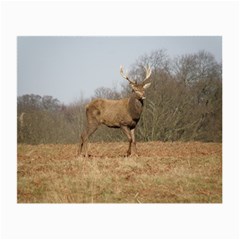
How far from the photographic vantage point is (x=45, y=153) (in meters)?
11.4

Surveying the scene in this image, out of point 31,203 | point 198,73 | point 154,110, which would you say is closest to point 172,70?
point 198,73

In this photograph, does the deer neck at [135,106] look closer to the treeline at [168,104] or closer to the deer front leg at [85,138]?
the treeline at [168,104]

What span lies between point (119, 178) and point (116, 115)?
9.95 ft

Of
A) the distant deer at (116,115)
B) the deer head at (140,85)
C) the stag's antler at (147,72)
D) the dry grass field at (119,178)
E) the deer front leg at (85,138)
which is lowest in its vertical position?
the dry grass field at (119,178)

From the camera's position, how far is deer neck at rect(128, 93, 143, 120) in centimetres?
1119

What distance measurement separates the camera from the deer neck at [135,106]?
11.2 m

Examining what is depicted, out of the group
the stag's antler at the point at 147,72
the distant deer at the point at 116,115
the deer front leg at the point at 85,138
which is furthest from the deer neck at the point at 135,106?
the deer front leg at the point at 85,138

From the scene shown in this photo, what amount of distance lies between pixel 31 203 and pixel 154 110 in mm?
6088

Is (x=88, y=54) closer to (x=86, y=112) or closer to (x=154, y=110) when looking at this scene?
(x=86, y=112)

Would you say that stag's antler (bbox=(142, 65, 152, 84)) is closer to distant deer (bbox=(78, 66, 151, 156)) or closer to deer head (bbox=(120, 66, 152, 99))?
deer head (bbox=(120, 66, 152, 99))

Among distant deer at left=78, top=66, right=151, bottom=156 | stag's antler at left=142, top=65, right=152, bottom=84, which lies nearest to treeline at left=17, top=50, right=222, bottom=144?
stag's antler at left=142, top=65, right=152, bottom=84

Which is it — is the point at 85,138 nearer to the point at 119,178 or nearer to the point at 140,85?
the point at 140,85
